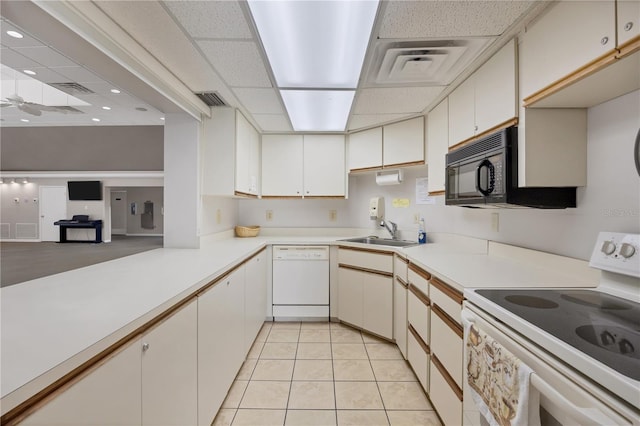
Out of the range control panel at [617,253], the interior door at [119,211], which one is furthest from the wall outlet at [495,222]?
the interior door at [119,211]

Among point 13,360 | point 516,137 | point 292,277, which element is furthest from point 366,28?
point 292,277

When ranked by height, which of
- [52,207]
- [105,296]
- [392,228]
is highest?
[52,207]

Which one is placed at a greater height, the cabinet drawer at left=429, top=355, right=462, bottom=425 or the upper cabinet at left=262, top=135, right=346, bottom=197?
the upper cabinet at left=262, top=135, right=346, bottom=197

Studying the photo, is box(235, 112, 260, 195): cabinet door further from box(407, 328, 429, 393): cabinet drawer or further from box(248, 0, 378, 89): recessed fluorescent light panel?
box(407, 328, 429, 393): cabinet drawer

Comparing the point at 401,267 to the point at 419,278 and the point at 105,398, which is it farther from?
the point at 105,398

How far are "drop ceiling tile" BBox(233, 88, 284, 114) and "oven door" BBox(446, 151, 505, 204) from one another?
1511mm

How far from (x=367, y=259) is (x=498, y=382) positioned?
174 centimetres

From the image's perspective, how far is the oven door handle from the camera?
1.75 ft

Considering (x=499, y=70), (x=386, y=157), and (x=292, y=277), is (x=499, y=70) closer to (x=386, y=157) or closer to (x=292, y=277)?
(x=386, y=157)

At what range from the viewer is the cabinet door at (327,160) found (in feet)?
10.4

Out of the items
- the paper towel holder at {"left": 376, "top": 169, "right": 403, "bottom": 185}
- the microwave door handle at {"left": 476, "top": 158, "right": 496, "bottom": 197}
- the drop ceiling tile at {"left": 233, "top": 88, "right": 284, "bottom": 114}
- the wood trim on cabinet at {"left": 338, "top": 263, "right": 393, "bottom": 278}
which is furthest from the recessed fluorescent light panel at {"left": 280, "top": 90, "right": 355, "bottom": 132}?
the wood trim on cabinet at {"left": 338, "top": 263, "right": 393, "bottom": 278}

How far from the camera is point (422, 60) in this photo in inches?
63.7

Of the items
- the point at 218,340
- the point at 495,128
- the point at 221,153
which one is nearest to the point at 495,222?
the point at 495,128

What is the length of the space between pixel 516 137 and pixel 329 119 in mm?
1764
